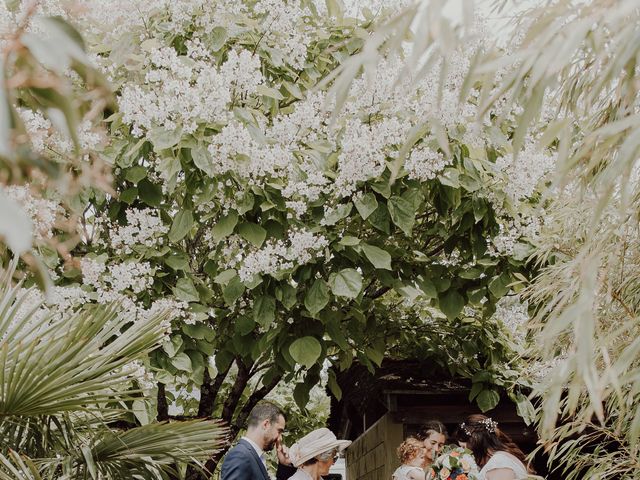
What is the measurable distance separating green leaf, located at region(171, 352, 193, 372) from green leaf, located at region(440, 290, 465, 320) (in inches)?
58.9

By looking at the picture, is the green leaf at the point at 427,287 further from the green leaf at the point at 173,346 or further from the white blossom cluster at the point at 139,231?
the white blossom cluster at the point at 139,231

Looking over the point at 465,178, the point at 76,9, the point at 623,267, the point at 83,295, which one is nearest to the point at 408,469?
the point at 465,178

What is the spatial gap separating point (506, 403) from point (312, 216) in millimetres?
3547

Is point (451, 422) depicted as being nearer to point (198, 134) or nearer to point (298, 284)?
point (298, 284)

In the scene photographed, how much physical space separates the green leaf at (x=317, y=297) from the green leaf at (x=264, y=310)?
0.66 ft

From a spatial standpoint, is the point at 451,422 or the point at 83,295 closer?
the point at 83,295

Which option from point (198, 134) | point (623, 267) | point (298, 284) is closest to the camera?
point (623, 267)

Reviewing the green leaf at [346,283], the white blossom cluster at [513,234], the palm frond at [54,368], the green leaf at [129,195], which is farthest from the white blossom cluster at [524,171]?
the palm frond at [54,368]

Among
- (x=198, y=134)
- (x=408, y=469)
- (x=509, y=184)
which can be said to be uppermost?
(x=198, y=134)

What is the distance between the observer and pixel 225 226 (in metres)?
4.64

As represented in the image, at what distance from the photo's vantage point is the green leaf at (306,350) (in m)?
4.70

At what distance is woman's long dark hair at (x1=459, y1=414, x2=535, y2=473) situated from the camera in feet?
14.5

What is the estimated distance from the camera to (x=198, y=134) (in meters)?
4.52

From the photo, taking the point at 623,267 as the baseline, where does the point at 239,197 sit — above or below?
above
